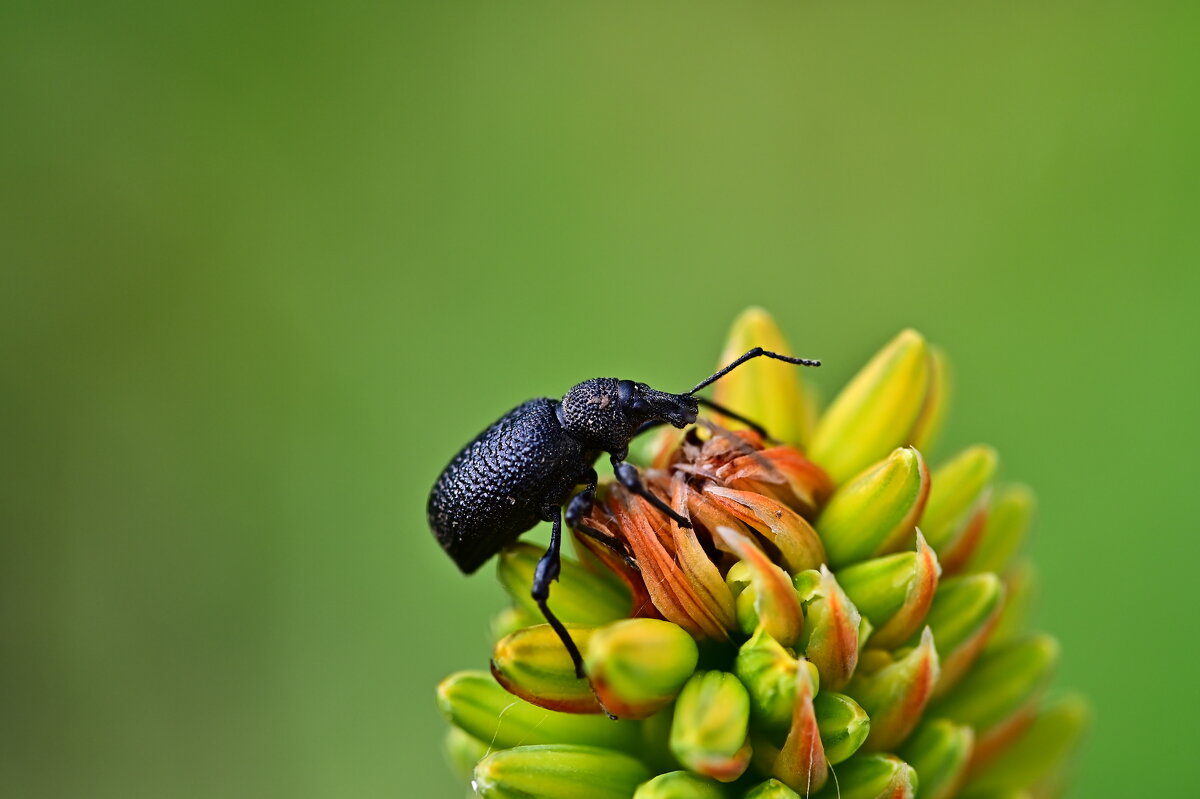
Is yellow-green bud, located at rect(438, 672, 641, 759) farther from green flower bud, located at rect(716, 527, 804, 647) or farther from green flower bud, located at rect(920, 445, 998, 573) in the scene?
green flower bud, located at rect(920, 445, 998, 573)

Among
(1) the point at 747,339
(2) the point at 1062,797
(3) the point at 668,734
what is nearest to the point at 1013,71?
(1) the point at 747,339

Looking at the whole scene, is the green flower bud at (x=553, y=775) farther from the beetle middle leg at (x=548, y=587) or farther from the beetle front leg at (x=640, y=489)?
the beetle front leg at (x=640, y=489)

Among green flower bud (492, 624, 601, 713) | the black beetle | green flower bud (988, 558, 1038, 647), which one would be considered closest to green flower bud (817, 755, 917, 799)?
green flower bud (492, 624, 601, 713)

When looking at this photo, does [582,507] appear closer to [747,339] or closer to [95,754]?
[747,339]

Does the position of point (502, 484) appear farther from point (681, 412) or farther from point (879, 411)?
point (879, 411)

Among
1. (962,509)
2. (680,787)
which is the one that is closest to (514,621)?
(680,787)

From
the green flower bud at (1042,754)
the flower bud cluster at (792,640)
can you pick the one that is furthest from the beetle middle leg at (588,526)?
the green flower bud at (1042,754)
